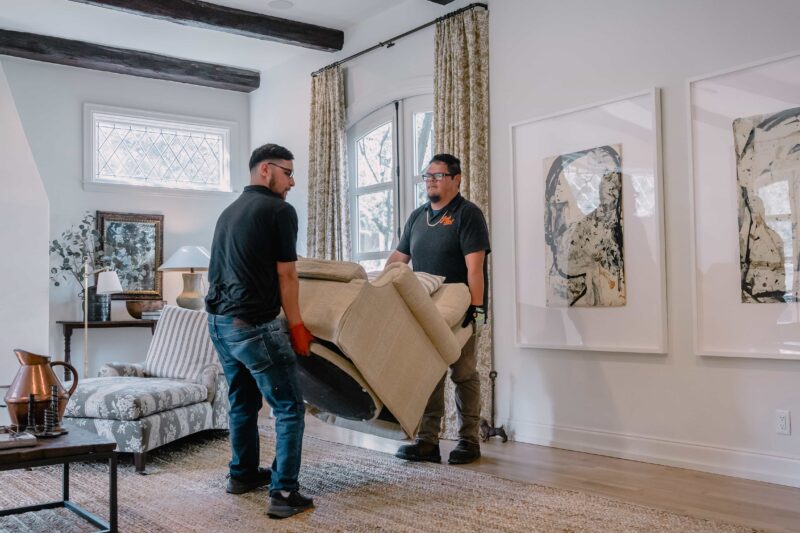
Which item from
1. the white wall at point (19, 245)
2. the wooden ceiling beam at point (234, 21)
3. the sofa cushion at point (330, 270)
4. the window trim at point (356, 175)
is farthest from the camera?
the white wall at point (19, 245)

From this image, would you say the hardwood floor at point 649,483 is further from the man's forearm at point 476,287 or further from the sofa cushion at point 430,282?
the sofa cushion at point 430,282

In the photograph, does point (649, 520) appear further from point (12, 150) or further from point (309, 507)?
point (12, 150)

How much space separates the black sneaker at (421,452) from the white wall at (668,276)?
89 cm

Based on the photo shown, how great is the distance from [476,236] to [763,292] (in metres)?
1.42

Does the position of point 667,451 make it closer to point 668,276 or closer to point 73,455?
point 668,276

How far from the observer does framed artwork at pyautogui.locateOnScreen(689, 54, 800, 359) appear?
3729 millimetres

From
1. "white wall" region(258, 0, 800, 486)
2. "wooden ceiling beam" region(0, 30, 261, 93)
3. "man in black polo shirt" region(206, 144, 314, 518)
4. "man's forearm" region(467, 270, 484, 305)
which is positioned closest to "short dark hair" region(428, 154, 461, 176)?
"man's forearm" region(467, 270, 484, 305)

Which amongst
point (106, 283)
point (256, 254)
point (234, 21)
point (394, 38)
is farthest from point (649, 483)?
point (106, 283)

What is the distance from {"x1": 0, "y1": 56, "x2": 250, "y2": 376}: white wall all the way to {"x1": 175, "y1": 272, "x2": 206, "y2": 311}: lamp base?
583mm

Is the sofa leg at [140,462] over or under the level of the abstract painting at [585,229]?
under

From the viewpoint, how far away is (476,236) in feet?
13.8

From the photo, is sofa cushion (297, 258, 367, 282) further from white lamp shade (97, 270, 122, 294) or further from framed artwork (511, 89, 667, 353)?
white lamp shade (97, 270, 122, 294)

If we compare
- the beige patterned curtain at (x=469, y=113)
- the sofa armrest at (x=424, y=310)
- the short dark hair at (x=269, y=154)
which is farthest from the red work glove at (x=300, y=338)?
the beige patterned curtain at (x=469, y=113)

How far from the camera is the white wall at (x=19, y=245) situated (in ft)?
21.6
